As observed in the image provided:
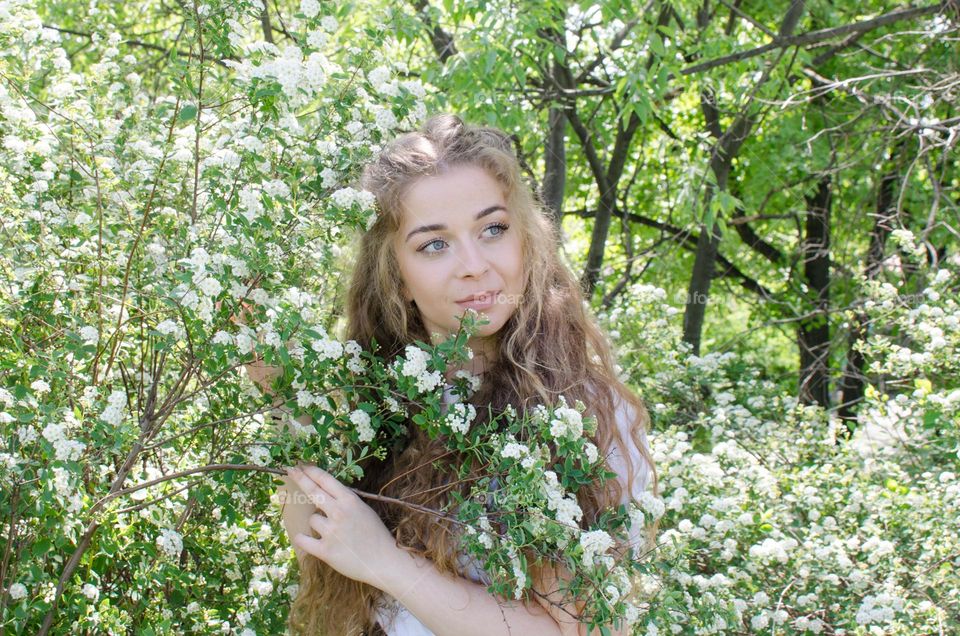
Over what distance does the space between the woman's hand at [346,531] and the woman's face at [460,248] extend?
1.41ft

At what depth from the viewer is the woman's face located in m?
2.13

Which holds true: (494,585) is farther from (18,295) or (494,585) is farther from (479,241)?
(18,295)

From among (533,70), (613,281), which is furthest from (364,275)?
(613,281)

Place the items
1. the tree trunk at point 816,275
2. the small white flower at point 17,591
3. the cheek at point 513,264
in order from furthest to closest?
1. the tree trunk at point 816,275
2. the cheek at point 513,264
3. the small white flower at point 17,591

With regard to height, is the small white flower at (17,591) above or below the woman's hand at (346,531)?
below

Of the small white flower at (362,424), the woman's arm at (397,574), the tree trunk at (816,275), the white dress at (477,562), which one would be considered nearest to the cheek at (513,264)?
the white dress at (477,562)

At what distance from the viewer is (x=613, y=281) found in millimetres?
7684

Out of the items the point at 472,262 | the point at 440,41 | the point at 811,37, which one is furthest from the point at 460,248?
the point at 440,41

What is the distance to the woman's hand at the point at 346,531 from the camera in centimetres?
194

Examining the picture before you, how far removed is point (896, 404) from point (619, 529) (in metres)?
2.20

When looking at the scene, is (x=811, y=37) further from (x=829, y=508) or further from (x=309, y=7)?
(x=309, y=7)

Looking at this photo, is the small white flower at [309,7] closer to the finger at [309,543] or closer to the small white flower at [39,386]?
the small white flower at [39,386]

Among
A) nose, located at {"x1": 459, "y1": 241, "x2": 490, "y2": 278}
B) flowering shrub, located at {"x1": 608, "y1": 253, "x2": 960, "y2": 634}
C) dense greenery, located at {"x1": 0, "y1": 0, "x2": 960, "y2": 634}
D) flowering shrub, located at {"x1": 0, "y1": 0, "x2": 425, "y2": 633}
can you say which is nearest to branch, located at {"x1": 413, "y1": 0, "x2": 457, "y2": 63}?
dense greenery, located at {"x1": 0, "y1": 0, "x2": 960, "y2": 634}

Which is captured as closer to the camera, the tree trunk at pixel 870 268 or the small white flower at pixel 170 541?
the small white flower at pixel 170 541
